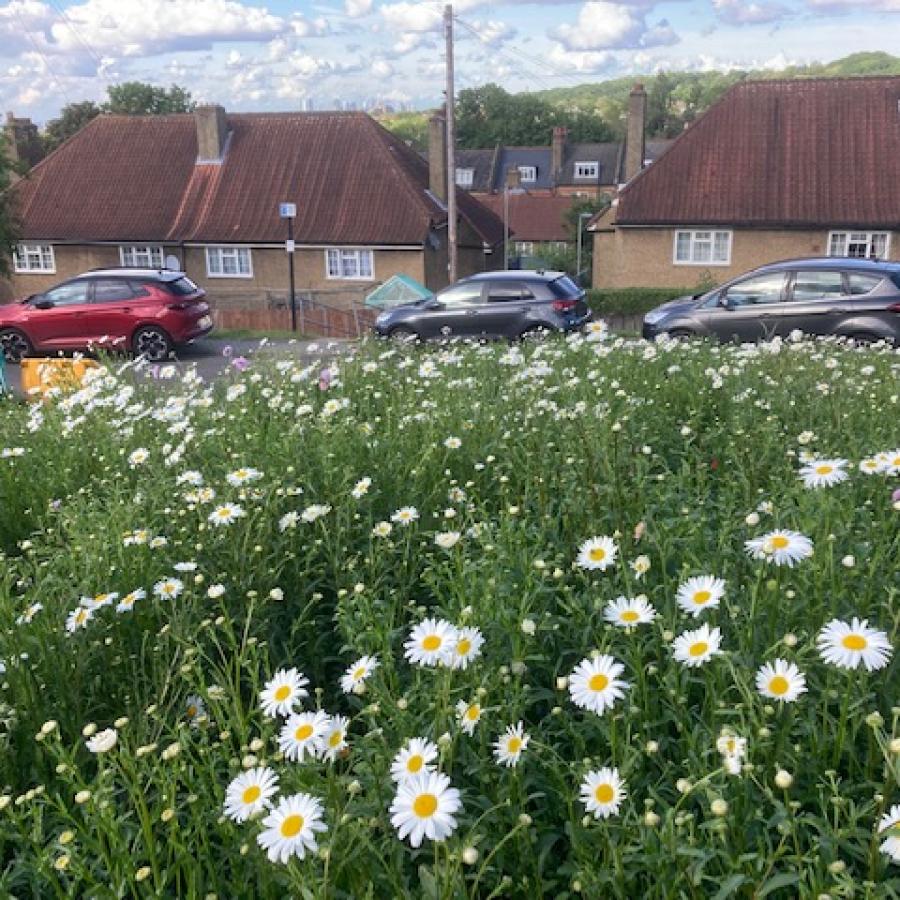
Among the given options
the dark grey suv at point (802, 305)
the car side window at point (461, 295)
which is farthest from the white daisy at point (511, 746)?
the car side window at point (461, 295)

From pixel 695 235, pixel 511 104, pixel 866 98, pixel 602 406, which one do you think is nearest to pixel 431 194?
pixel 695 235

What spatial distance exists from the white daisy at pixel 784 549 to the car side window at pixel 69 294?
1897 cm

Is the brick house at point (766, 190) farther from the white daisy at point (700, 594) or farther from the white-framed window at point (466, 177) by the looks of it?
the white-framed window at point (466, 177)

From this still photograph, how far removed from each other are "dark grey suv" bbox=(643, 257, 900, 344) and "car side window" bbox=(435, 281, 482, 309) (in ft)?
12.9

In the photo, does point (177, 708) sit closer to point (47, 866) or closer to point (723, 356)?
point (47, 866)

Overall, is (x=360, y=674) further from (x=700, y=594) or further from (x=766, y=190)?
(x=766, y=190)

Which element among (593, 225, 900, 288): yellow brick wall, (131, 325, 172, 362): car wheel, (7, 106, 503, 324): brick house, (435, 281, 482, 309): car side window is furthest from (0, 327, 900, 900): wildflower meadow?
(7, 106, 503, 324): brick house

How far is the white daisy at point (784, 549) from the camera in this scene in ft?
7.29

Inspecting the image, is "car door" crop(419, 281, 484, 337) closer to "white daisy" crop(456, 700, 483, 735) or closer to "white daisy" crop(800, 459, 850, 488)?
"white daisy" crop(800, 459, 850, 488)

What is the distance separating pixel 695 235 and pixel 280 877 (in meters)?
29.1

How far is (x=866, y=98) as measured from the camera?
96.7 feet

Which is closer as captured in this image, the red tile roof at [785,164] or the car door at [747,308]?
the car door at [747,308]

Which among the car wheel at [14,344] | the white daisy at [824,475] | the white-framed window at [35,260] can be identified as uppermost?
the white-framed window at [35,260]

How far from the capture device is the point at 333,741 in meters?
1.91
